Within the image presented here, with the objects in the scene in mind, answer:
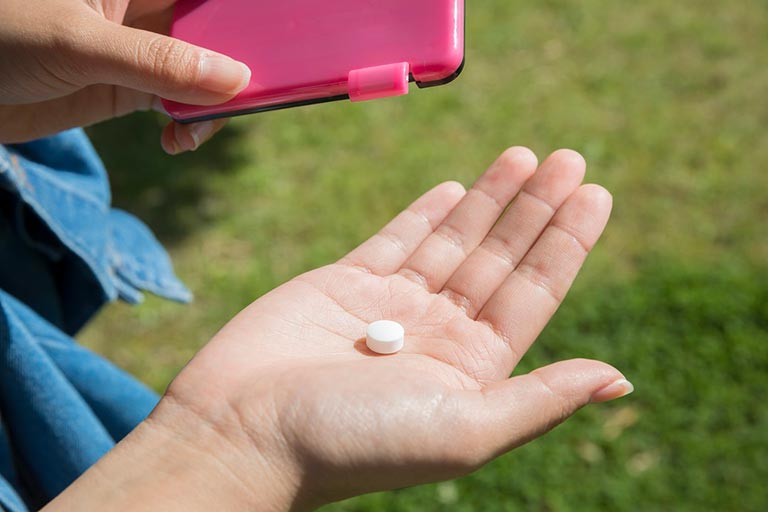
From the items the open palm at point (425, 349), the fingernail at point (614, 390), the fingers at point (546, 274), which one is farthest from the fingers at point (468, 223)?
the fingernail at point (614, 390)

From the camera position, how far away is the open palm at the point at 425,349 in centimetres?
153

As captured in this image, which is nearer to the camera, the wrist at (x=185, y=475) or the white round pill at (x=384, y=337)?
the wrist at (x=185, y=475)

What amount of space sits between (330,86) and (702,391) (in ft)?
7.13

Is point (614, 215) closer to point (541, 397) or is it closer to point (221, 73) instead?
point (541, 397)

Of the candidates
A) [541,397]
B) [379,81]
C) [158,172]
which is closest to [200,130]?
[379,81]

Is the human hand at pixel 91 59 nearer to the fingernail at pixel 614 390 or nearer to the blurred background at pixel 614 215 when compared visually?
the fingernail at pixel 614 390

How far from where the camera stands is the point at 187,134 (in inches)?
80.6

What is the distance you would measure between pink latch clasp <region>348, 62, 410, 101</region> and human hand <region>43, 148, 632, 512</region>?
18.9 inches

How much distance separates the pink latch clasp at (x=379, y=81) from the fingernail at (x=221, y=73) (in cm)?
26

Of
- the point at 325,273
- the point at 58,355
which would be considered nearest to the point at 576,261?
the point at 325,273

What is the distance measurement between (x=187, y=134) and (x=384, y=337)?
795 mm

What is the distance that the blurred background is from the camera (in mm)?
3012

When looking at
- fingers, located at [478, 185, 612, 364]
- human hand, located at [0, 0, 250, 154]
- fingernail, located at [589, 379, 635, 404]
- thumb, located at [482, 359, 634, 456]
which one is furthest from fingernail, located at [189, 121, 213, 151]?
fingernail, located at [589, 379, 635, 404]

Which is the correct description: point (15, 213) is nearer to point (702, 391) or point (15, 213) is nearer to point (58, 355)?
point (58, 355)
